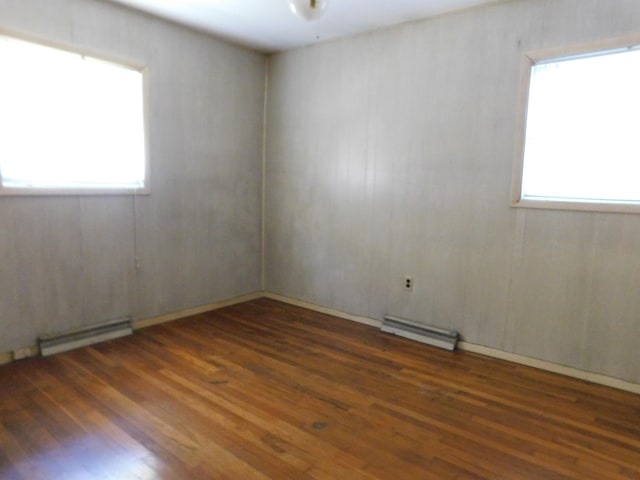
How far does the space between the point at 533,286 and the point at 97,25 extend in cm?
366

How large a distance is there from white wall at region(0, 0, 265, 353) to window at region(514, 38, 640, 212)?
2591 millimetres

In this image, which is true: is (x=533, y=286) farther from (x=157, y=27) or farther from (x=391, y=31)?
(x=157, y=27)

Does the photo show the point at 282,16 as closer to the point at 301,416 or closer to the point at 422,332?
the point at 422,332

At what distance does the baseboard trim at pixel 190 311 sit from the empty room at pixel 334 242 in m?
0.02

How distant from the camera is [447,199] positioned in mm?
3121

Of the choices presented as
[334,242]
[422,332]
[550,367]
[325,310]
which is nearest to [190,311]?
[325,310]

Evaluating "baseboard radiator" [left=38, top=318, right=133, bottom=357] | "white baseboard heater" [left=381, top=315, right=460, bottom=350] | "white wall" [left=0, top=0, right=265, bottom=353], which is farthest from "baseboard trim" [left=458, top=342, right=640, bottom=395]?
"baseboard radiator" [left=38, top=318, right=133, bottom=357]

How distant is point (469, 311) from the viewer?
3.08 meters

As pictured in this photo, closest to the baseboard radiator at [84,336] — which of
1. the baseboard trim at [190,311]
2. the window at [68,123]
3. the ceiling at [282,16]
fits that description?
the baseboard trim at [190,311]

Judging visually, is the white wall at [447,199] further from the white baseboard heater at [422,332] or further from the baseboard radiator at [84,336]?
the baseboard radiator at [84,336]

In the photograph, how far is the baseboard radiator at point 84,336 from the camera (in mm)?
2822

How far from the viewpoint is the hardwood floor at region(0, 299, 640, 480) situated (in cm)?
177

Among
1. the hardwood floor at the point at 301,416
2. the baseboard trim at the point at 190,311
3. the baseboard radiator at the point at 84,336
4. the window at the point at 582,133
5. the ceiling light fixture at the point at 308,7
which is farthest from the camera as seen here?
the baseboard trim at the point at 190,311

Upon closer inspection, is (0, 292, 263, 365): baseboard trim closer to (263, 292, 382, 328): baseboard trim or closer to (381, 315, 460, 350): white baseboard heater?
(263, 292, 382, 328): baseboard trim
